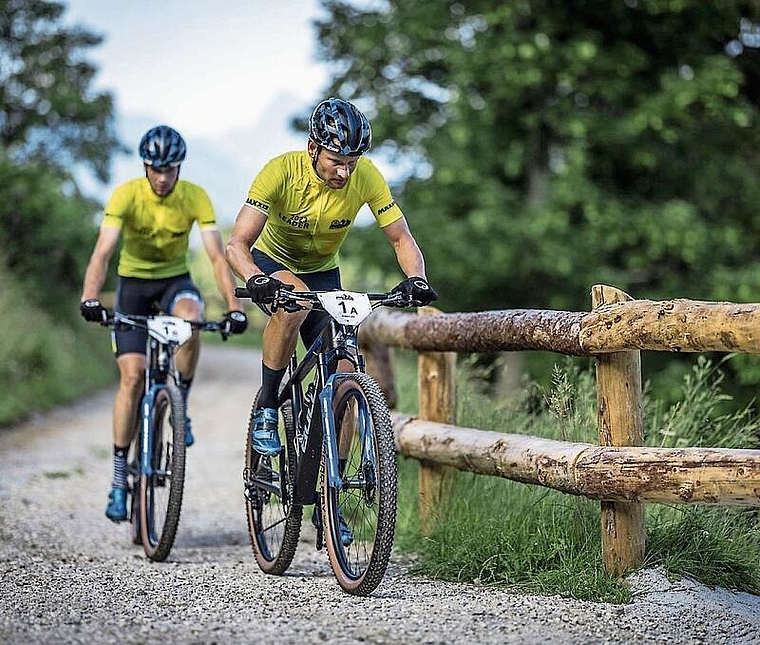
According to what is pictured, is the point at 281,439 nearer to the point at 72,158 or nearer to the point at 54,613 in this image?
the point at 54,613

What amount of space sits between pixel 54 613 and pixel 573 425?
8.60ft

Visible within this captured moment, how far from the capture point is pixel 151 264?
24.1ft

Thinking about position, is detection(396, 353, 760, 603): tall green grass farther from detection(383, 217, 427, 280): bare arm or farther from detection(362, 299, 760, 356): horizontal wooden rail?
detection(383, 217, 427, 280): bare arm

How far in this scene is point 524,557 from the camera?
18.4 ft

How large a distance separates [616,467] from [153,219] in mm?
3354

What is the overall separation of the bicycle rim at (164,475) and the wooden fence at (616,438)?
1374mm

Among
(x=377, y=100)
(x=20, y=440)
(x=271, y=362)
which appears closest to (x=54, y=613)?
(x=271, y=362)

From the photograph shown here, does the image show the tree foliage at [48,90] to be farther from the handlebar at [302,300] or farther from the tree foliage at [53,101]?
the handlebar at [302,300]

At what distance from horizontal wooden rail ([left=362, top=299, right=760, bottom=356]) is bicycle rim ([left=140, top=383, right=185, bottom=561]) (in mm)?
1467

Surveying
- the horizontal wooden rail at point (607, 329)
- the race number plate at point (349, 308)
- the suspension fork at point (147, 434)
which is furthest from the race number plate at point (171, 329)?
the race number plate at point (349, 308)

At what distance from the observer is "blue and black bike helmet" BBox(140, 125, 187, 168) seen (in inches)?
270

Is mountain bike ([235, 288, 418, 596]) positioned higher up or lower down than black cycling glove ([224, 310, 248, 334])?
lower down

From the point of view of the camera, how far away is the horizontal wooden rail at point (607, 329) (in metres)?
4.62

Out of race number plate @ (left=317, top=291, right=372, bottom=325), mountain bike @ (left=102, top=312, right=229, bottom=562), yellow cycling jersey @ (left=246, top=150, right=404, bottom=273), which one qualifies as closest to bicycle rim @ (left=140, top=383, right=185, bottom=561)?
mountain bike @ (left=102, top=312, right=229, bottom=562)
